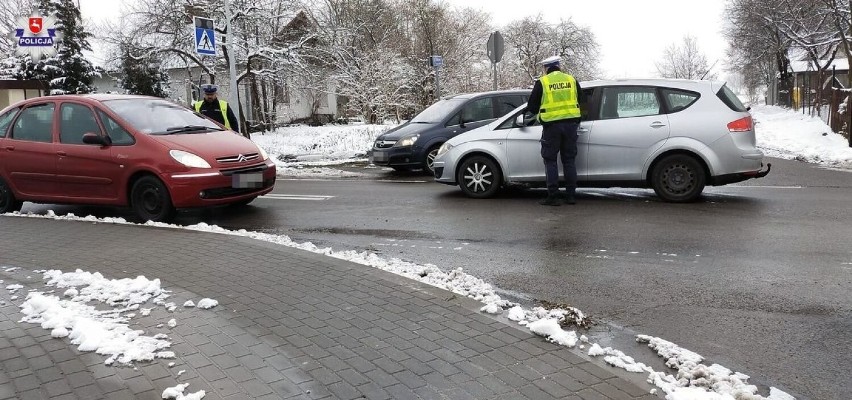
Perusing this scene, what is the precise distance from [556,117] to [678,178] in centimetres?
179

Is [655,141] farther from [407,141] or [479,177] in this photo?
[407,141]

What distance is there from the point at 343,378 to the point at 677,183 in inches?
258

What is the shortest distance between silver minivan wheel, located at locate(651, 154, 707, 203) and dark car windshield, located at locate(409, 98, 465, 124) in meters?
5.61

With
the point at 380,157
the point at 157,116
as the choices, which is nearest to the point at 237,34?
the point at 380,157

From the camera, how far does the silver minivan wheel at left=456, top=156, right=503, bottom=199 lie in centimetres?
962

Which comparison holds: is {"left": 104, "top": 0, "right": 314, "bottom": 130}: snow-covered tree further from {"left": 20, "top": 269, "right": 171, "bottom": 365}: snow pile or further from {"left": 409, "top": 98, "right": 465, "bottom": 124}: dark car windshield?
{"left": 20, "top": 269, "right": 171, "bottom": 365}: snow pile

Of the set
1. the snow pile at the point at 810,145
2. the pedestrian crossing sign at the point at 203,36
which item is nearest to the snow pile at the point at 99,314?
the pedestrian crossing sign at the point at 203,36

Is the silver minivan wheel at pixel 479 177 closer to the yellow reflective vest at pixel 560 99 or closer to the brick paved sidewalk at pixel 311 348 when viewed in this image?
the yellow reflective vest at pixel 560 99

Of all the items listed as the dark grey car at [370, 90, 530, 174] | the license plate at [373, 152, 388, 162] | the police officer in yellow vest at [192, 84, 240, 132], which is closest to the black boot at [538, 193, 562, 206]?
the dark grey car at [370, 90, 530, 174]

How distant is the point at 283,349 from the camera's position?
3.73m

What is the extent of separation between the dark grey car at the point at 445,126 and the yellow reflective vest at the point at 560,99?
457 cm

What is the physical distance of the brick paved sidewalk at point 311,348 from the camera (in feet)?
10.7

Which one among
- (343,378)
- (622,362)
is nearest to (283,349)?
(343,378)

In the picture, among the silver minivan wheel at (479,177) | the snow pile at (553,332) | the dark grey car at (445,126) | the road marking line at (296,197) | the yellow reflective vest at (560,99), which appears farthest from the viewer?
the dark grey car at (445,126)
